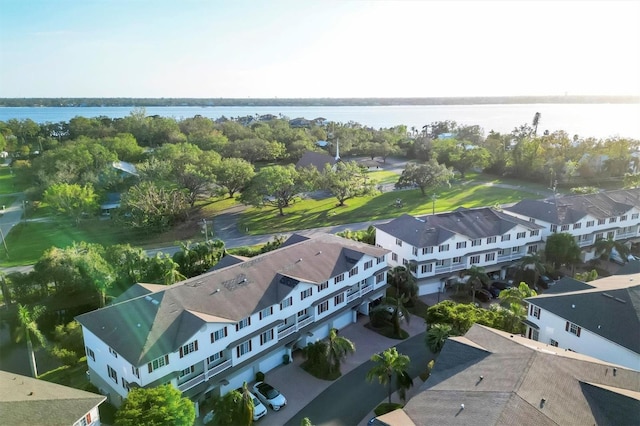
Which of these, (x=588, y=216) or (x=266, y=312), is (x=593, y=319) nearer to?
(x=266, y=312)

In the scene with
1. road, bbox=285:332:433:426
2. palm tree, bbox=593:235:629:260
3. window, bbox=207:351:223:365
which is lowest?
road, bbox=285:332:433:426

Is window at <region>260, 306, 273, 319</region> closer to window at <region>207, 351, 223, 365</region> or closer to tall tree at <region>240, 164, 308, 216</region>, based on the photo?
window at <region>207, 351, 223, 365</region>

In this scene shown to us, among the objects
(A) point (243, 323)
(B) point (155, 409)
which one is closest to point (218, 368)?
(A) point (243, 323)

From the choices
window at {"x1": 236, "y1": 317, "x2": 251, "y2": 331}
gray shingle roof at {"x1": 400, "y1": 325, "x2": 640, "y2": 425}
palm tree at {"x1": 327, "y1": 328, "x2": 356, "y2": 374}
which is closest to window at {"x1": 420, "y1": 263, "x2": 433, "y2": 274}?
palm tree at {"x1": 327, "y1": 328, "x2": 356, "y2": 374}

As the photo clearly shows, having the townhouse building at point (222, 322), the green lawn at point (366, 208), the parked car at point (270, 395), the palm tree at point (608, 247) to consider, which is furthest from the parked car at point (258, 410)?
the palm tree at point (608, 247)

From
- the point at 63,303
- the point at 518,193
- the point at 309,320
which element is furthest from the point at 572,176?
the point at 63,303

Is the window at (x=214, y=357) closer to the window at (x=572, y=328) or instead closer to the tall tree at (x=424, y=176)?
the window at (x=572, y=328)
